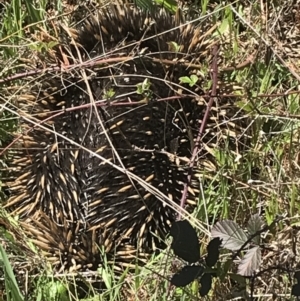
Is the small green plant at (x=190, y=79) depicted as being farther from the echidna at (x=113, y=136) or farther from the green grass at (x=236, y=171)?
the green grass at (x=236, y=171)

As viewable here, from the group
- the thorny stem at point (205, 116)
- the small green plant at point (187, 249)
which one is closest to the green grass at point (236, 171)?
the thorny stem at point (205, 116)

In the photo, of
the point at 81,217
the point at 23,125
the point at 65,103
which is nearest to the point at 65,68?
the point at 65,103

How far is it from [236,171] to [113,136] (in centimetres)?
44

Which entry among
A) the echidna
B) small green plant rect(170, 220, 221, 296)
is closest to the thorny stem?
the echidna

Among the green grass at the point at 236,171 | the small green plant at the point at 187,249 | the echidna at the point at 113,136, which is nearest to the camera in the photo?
the small green plant at the point at 187,249

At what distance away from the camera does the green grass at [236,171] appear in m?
2.00

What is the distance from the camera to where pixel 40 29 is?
8.88ft

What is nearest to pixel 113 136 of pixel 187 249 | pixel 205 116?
pixel 205 116

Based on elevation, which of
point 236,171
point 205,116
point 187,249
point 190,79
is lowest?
point 236,171

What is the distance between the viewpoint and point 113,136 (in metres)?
2.29

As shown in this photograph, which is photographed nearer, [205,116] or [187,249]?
[187,249]

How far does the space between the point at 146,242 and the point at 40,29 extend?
0.99m

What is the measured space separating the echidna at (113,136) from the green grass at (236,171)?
10cm

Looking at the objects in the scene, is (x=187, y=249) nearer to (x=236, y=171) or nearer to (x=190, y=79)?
(x=236, y=171)
